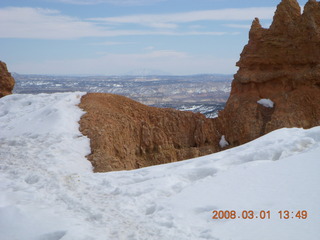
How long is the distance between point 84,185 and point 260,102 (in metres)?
16.6

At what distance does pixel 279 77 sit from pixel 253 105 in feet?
8.06

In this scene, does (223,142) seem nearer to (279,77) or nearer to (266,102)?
(266,102)

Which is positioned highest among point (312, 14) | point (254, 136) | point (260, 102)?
point (312, 14)

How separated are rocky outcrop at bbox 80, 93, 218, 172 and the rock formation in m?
0.06

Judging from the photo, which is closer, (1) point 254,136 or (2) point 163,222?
(2) point 163,222

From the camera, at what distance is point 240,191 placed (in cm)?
814

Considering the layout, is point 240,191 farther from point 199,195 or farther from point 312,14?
point 312,14

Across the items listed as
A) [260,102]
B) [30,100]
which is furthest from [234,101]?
[30,100]

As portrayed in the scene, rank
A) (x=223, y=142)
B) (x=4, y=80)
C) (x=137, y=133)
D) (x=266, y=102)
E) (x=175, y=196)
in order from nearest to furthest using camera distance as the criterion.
A: (x=175, y=196)
(x=137, y=133)
(x=266, y=102)
(x=223, y=142)
(x=4, y=80)

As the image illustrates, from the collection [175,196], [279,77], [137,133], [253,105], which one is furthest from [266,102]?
[175,196]

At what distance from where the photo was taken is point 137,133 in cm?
2020
